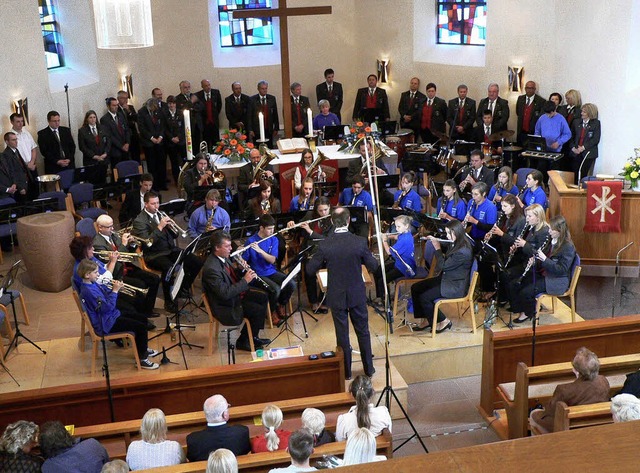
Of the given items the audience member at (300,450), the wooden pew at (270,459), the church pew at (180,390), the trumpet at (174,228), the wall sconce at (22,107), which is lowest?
the church pew at (180,390)

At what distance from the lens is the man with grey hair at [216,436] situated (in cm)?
503

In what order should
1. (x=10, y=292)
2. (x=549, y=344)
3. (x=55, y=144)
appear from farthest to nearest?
(x=55, y=144) < (x=10, y=292) < (x=549, y=344)

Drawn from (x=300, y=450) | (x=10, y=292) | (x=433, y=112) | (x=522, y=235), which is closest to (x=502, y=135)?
(x=433, y=112)

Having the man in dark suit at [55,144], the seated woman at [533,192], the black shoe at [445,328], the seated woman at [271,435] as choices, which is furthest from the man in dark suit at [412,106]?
the seated woman at [271,435]

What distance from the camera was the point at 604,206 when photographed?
9469 mm

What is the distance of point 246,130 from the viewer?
50.2 feet

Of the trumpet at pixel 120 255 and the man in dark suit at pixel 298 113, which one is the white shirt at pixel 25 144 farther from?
the man in dark suit at pixel 298 113

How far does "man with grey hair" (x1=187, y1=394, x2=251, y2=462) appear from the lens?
503 cm

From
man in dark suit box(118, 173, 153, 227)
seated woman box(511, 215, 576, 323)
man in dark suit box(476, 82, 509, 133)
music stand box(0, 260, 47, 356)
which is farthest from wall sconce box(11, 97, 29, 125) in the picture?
seated woman box(511, 215, 576, 323)

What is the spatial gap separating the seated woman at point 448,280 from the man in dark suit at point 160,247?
2.47m

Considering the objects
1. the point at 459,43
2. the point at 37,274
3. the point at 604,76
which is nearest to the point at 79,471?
the point at 37,274

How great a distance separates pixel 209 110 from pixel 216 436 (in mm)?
10955

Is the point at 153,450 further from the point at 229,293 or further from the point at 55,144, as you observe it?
the point at 55,144

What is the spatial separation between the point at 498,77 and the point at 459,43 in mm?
1445
